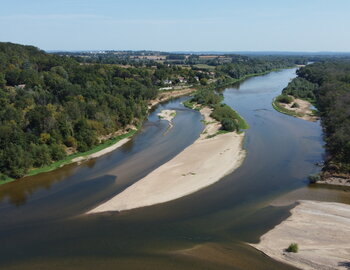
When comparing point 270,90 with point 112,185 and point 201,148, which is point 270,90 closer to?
point 201,148

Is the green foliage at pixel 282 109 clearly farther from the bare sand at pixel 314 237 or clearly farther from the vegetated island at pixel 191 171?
the bare sand at pixel 314 237

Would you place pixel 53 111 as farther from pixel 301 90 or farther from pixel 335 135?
pixel 301 90

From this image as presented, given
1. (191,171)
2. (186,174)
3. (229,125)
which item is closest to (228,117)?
(229,125)

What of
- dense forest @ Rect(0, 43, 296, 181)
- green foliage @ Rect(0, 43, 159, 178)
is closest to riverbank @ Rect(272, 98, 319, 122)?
dense forest @ Rect(0, 43, 296, 181)

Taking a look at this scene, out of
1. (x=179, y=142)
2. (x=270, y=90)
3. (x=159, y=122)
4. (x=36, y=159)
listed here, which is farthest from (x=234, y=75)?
(x=36, y=159)

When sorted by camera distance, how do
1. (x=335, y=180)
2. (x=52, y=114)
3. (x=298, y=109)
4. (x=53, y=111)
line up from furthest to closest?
(x=298, y=109) < (x=53, y=111) < (x=52, y=114) < (x=335, y=180)

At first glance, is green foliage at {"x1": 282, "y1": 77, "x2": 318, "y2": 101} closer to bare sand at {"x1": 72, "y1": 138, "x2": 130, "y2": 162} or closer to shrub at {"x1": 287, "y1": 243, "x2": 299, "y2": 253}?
bare sand at {"x1": 72, "y1": 138, "x2": 130, "y2": 162}
